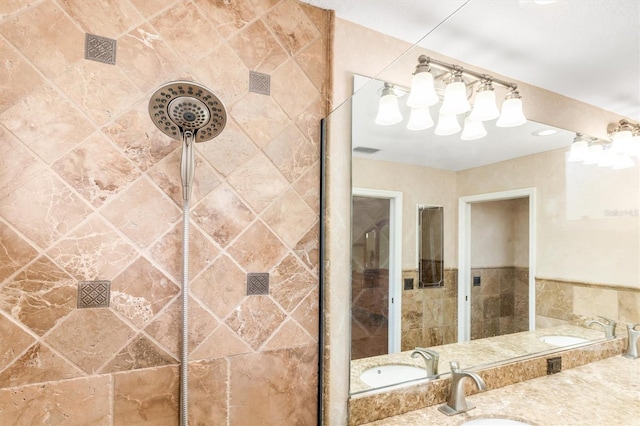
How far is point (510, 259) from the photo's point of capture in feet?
3.76

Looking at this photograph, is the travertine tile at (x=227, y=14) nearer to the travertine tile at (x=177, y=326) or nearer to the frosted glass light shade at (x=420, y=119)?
the frosted glass light shade at (x=420, y=119)

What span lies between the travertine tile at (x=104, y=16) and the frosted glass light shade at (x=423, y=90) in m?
0.89

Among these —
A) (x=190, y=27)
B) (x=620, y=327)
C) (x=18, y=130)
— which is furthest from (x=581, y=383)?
(x=18, y=130)

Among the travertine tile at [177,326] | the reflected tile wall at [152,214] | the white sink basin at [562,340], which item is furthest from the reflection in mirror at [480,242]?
the travertine tile at [177,326]

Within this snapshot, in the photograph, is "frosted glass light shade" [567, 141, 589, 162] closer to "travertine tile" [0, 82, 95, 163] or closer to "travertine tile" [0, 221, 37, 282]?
"travertine tile" [0, 82, 95, 163]

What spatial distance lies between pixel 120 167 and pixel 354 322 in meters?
0.93

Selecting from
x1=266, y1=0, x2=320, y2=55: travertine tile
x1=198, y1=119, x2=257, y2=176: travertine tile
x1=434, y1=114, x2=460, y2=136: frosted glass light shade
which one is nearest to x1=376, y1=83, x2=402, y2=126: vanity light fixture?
x1=434, y1=114, x2=460, y2=136: frosted glass light shade

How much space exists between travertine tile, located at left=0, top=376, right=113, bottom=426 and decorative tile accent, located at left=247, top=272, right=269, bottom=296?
468 millimetres

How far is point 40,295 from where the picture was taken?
0.96m

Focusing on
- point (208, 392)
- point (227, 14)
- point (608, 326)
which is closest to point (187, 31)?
point (227, 14)

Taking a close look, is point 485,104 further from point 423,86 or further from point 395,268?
point 395,268

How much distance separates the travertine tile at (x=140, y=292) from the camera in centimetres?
104

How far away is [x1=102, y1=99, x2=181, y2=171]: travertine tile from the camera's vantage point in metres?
1.06

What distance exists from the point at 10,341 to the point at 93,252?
284mm
